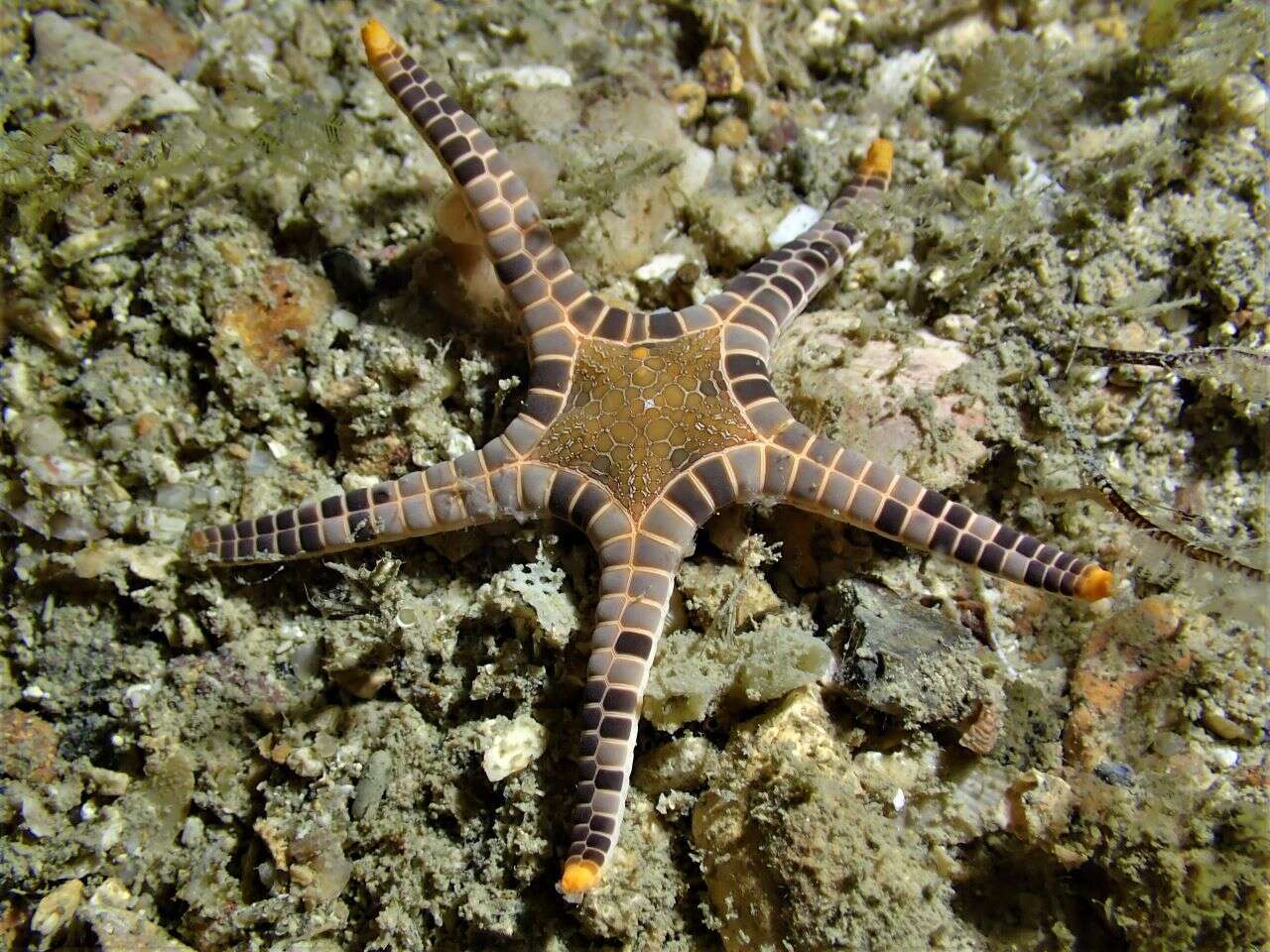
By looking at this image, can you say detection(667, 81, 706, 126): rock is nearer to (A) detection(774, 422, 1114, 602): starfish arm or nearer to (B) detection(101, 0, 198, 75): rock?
(A) detection(774, 422, 1114, 602): starfish arm

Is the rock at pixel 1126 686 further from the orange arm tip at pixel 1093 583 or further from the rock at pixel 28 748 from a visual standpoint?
the rock at pixel 28 748

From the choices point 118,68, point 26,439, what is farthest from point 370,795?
point 118,68

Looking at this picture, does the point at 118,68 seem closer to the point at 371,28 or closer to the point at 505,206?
the point at 371,28

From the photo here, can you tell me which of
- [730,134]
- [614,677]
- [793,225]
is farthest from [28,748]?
[730,134]

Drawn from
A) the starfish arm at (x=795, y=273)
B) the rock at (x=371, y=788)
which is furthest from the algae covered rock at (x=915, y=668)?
the rock at (x=371, y=788)

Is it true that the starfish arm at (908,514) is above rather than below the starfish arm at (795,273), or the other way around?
below

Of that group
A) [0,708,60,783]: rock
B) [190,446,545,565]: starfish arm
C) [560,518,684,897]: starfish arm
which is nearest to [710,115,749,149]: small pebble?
[190,446,545,565]: starfish arm

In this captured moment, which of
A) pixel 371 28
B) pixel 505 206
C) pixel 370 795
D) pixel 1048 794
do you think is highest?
pixel 371 28
